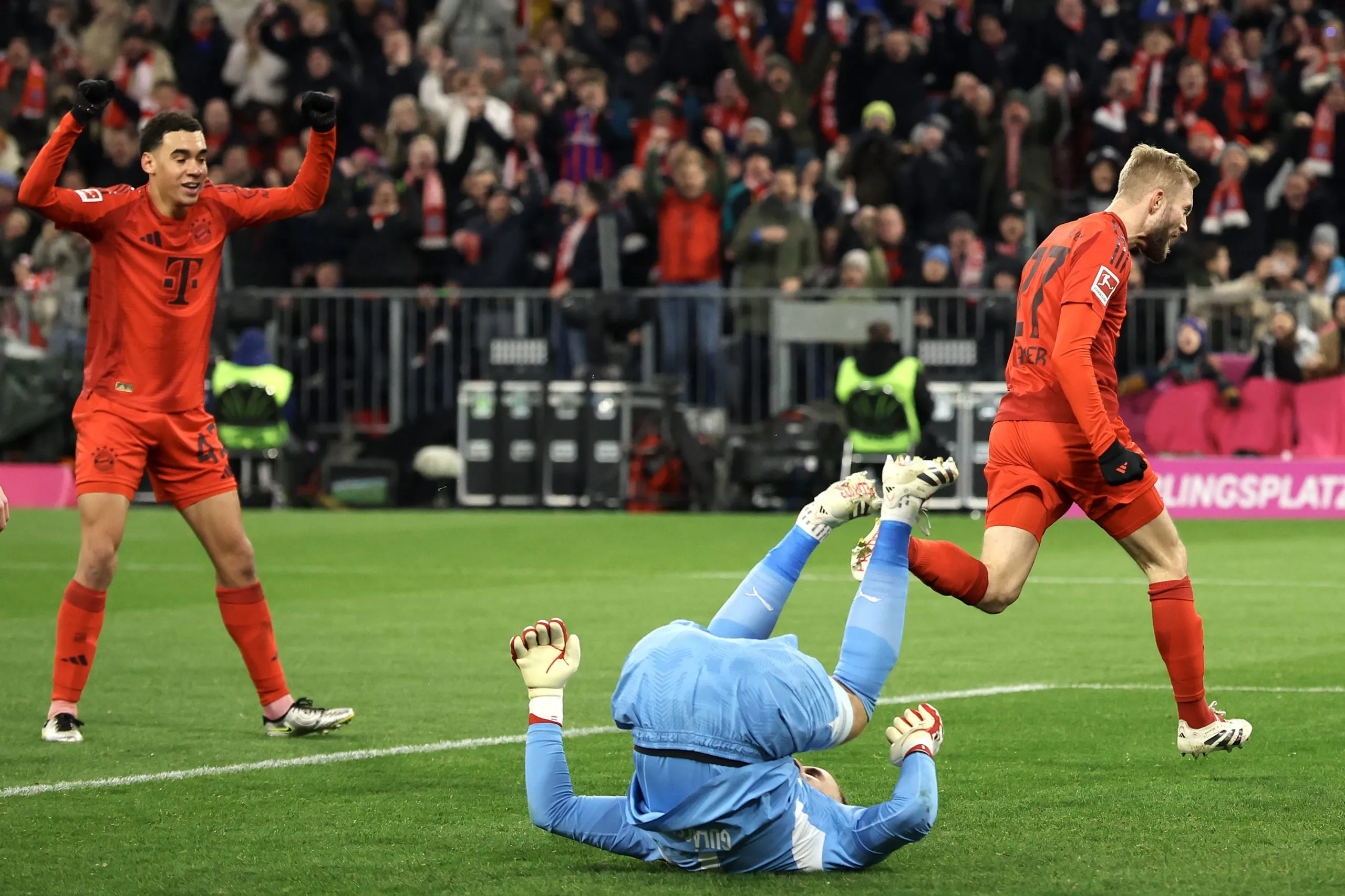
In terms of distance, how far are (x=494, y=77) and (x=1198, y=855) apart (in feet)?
60.1

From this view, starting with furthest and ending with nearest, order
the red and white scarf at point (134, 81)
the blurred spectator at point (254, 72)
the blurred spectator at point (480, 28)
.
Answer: the blurred spectator at point (480, 28)
the blurred spectator at point (254, 72)
the red and white scarf at point (134, 81)

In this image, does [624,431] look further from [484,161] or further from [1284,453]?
[1284,453]

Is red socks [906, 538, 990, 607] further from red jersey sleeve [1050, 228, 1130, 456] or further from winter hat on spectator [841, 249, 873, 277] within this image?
winter hat on spectator [841, 249, 873, 277]

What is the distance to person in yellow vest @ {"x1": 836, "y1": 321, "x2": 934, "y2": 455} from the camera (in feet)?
61.9

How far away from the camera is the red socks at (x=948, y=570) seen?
6746mm

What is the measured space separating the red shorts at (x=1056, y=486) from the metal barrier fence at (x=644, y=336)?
12.3 metres

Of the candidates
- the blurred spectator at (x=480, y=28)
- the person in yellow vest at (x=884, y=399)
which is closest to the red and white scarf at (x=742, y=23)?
the blurred spectator at (x=480, y=28)

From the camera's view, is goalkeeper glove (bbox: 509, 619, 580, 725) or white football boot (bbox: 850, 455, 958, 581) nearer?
goalkeeper glove (bbox: 509, 619, 580, 725)

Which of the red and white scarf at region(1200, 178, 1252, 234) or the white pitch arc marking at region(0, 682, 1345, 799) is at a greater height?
the red and white scarf at region(1200, 178, 1252, 234)

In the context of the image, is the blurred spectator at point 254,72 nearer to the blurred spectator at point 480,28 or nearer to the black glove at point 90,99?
the blurred spectator at point 480,28

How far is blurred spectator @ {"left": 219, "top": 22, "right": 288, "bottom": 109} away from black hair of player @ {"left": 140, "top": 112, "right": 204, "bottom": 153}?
16.0 m

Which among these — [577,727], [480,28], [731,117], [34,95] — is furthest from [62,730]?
[34,95]

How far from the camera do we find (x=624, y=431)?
19.9 m

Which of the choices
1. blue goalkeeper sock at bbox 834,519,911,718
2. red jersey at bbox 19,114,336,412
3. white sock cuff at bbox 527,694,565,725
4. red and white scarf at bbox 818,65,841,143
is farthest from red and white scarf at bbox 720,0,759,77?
white sock cuff at bbox 527,694,565,725
